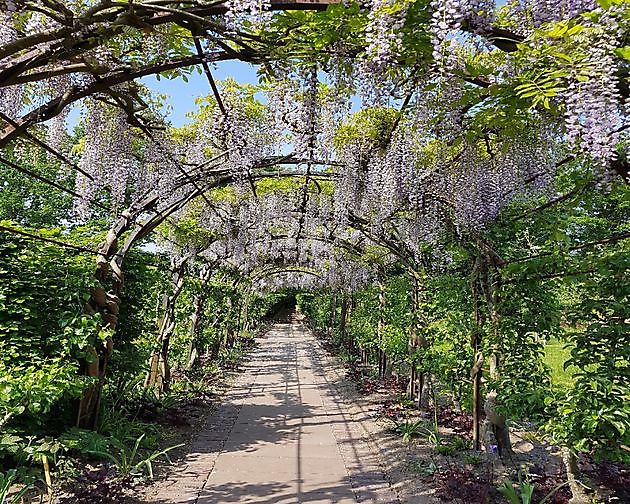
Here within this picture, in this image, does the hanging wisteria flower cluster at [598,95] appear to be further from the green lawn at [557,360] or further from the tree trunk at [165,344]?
the green lawn at [557,360]

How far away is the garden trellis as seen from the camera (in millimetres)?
2129

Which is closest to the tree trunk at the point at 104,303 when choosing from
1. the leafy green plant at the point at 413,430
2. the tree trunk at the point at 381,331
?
the leafy green plant at the point at 413,430

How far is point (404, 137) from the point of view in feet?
15.2

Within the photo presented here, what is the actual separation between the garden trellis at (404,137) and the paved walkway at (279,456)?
1063 mm

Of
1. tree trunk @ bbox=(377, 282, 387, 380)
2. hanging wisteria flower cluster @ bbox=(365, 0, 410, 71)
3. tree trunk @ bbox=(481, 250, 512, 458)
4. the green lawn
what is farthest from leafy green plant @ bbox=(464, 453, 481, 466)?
the green lawn

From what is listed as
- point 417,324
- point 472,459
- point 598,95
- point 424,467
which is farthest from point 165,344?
point 598,95

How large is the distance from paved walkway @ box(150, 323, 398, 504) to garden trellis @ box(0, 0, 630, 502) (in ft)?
3.49

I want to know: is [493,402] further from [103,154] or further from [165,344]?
[165,344]

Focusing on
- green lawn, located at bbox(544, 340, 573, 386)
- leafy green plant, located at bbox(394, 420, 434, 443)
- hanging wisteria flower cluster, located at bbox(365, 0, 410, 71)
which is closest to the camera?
hanging wisteria flower cluster, located at bbox(365, 0, 410, 71)

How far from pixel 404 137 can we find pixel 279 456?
314 cm

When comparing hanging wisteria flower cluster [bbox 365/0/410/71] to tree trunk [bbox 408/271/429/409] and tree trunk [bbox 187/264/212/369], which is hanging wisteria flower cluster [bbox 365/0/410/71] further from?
tree trunk [bbox 187/264/212/369]

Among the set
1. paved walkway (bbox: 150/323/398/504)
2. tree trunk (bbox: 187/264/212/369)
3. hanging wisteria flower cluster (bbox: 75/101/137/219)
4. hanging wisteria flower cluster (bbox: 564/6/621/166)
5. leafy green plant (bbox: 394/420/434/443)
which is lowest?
paved walkway (bbox: 150/323/398/504)

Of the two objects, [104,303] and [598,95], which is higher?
[598,95]

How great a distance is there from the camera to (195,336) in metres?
9.12
